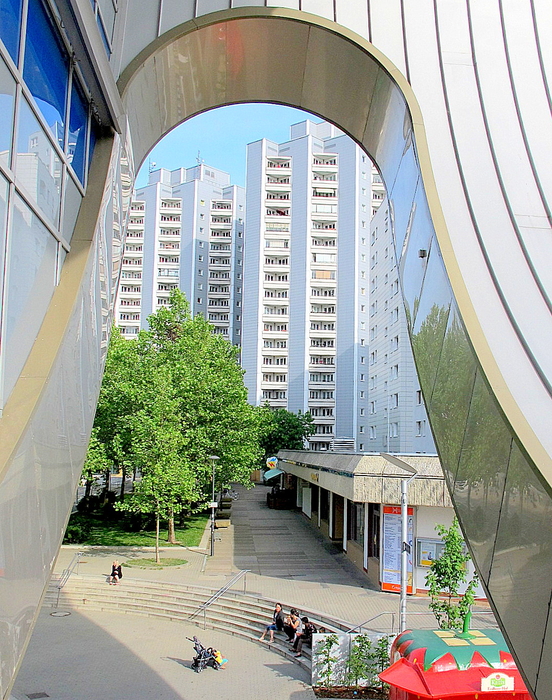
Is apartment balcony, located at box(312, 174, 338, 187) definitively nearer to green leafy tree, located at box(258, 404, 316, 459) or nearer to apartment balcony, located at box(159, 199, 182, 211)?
apartment balcony, located at box(159, 199, 182, 211)

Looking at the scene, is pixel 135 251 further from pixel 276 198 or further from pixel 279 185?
pixel 279 185

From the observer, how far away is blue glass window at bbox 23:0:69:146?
15.8 feet

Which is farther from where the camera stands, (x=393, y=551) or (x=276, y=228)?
(x=276, y=228)

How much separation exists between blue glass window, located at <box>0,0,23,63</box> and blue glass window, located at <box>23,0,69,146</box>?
0.64ft

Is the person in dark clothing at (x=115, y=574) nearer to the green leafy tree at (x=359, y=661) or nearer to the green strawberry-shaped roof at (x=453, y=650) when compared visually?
the green leafy tree at (x=359, y=661)

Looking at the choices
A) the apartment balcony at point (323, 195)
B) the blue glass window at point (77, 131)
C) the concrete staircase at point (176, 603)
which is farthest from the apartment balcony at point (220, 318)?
the blue glass window at point (77, 131)

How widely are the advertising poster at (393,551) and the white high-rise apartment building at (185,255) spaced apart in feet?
216

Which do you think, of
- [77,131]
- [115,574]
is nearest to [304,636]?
[115,574]

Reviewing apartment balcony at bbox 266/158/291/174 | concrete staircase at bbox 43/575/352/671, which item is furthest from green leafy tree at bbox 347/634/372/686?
apartment balcony at bbox 266/158/291/174

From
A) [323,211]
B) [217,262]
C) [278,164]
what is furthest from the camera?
[217,262]

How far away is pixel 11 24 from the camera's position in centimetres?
440

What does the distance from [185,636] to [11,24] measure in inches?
673

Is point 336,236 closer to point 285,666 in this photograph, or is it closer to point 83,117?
point 285,666

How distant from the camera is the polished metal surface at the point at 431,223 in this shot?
438 centimetres
